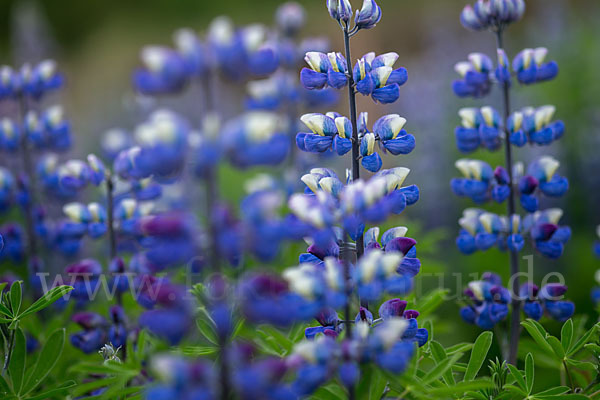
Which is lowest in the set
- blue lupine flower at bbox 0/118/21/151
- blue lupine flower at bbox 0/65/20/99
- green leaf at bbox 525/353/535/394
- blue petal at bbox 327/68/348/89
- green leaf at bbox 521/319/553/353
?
green leaf at bbox 525/353/535/394

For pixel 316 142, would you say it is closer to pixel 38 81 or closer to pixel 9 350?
pixel 9 350

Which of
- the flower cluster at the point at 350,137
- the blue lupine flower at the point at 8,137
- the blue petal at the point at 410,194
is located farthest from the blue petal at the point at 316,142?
the blue lupine flower at the point at 8,137

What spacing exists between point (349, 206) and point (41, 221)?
1.56m

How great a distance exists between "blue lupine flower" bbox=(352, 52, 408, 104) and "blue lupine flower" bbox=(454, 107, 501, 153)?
437 millimetres

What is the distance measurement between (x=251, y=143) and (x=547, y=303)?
1.10 meters

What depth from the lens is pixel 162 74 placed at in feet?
3.26

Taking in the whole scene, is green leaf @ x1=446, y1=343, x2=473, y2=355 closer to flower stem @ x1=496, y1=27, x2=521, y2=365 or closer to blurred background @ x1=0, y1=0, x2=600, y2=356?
flower stem @ x1=496, y1=27, x2=521, y2=365

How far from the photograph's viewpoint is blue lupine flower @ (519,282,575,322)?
1571 mm

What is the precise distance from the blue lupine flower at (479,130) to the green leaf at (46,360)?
1249 mm

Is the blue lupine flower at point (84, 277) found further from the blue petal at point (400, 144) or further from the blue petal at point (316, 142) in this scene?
the blue petal at point (400, 144)

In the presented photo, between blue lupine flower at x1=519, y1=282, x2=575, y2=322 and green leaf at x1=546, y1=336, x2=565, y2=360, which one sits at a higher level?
blue lupine flower at x1=519, y1=282, x2=575, y2=322

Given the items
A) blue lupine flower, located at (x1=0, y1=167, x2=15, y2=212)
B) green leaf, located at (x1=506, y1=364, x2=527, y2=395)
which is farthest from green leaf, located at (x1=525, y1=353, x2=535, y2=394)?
blue lupine flower, located at (x1=0, y1=167, x2=15, y2=212)

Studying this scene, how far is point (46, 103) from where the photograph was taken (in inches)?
160

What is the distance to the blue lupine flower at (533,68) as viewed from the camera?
1730mm
